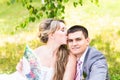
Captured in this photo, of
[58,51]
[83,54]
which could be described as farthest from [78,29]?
[58,51]

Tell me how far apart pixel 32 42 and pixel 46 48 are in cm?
653

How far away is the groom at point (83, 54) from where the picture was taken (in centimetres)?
436

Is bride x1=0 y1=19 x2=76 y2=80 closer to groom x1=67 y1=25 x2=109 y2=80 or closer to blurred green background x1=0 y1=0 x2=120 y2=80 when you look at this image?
groom x1=67 y1=25 x2=109 y2=80

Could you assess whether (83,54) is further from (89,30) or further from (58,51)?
(89,30)

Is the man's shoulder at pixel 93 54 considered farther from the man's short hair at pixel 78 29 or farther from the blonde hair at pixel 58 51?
the blonde hair at pixel 58 51

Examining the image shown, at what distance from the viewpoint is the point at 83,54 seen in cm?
454

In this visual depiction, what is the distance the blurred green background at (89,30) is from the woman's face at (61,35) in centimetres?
349

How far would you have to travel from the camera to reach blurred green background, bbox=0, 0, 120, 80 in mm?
10219

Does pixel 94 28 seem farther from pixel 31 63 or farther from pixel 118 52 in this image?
pixel 31 63

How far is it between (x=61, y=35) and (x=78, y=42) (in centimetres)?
26

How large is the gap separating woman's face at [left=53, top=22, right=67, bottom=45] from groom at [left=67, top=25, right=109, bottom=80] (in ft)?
0.25

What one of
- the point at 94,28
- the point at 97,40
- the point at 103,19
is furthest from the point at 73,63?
the point at 103,19

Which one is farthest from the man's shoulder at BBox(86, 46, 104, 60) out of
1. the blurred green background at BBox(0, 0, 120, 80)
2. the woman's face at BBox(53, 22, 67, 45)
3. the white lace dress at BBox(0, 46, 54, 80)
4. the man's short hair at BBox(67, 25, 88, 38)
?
the blurred green background at BBox(0, 0, 120, 80)

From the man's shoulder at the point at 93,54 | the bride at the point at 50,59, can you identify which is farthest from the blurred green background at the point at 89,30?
the man's shoulder at the point at 93,54
